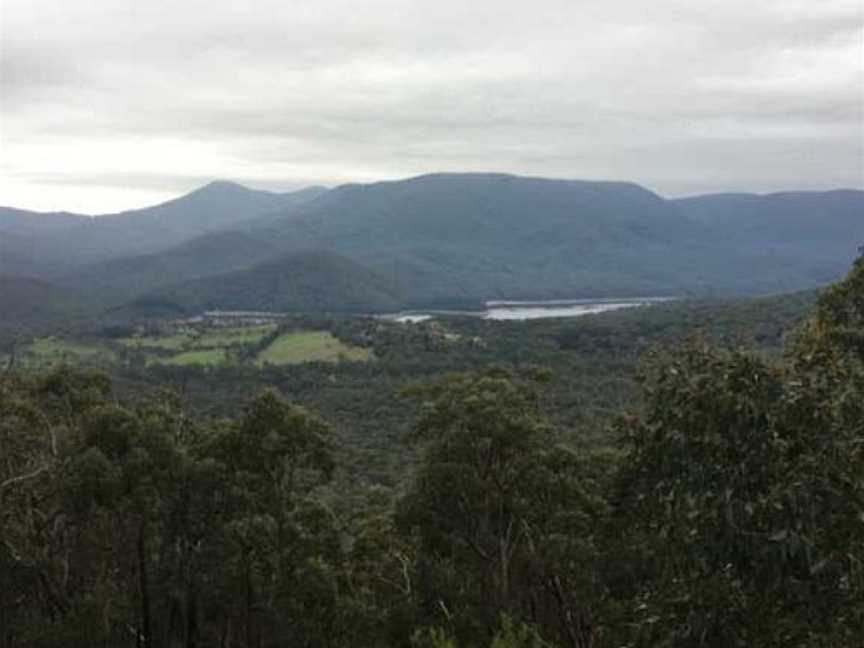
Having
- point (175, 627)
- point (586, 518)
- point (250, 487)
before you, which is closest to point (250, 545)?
point (250, 487)

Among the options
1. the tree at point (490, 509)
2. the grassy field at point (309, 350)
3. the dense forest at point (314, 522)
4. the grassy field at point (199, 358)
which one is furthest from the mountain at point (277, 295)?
the tree at point (490, 509)

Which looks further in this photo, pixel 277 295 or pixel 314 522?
pixel 277 295

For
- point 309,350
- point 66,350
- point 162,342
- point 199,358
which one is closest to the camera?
point 199,358

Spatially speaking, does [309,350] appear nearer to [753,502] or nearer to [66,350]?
[66,350]

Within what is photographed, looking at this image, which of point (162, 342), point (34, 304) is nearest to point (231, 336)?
point (162, 342)

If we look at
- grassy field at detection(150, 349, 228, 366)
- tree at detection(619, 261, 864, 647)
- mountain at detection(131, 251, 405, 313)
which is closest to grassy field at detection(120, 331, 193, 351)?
grassy field at detection(150, 349, 228, 366)

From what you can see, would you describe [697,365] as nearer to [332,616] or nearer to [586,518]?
[586,518]
